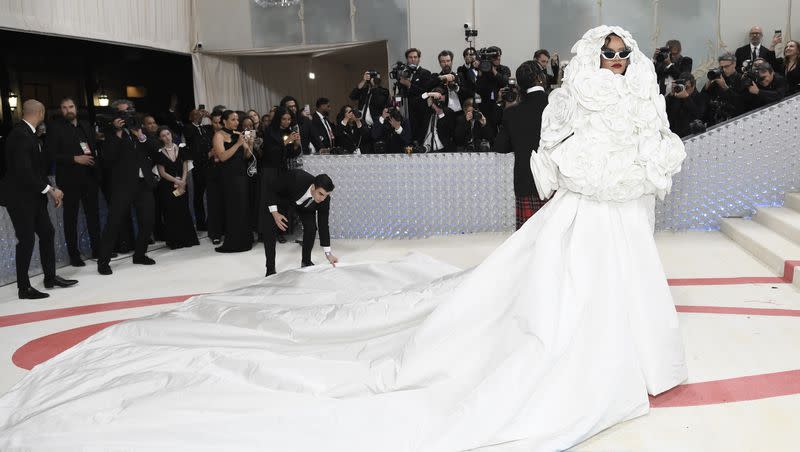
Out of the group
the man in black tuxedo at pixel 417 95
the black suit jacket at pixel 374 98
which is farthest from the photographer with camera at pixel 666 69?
the black suit jacket at pixel 374 98

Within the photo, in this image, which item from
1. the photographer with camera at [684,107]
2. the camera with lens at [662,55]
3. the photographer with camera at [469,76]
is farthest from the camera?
the photographer with camera at [469,76]

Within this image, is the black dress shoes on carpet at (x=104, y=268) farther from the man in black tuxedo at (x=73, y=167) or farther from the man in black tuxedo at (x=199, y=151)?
the man in black tuxedo at (x=199, y=151)

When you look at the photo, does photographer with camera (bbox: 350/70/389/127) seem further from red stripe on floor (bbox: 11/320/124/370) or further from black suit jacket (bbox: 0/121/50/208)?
red stripe on floor (bbox: 11/320/124/370)

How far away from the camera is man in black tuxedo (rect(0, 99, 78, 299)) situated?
210 inches

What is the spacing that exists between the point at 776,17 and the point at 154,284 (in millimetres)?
8349

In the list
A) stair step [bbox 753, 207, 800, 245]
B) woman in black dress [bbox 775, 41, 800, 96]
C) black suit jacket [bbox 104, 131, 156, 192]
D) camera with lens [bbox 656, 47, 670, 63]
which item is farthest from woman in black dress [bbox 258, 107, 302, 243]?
woman in black dress [bbox 775, 41, 800, 96]

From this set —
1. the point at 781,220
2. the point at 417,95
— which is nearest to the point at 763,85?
the point at 781,220

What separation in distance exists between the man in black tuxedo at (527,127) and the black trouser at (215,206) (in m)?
3.87

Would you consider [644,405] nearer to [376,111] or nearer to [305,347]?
[305,347]

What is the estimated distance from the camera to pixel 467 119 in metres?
7.41

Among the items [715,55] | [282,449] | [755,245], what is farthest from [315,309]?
[715,55]

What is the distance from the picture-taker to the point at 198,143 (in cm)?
783

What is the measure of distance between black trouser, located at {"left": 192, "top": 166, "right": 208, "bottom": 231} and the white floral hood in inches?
218

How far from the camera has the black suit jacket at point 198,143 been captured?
308 inches
